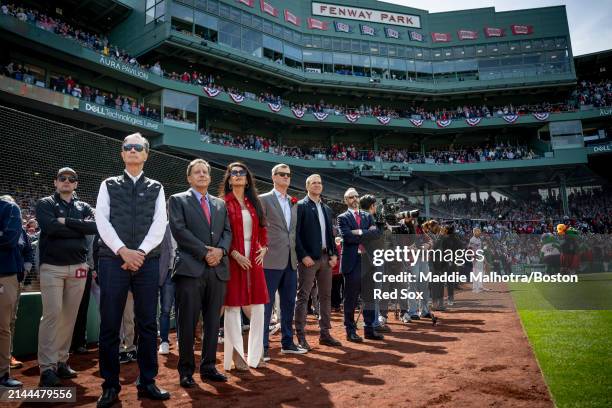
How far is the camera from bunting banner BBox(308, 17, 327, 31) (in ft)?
123

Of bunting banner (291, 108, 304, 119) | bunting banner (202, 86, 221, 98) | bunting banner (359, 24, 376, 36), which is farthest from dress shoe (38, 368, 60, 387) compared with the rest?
bunting banner (359, 24, 376, 36)

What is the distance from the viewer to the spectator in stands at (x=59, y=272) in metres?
4.02

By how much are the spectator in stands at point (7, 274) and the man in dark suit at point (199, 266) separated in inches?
61.2

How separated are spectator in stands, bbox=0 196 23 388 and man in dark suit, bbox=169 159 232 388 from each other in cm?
155

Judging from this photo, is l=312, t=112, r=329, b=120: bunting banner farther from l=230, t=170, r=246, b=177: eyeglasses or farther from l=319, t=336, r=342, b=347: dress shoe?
l=230, t=170, r=246, b=177: eyeglasses

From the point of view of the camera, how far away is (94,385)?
3893mm

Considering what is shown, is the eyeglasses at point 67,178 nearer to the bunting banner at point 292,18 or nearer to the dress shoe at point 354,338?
the dress shoe at point 354,338

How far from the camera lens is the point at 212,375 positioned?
3.81 m

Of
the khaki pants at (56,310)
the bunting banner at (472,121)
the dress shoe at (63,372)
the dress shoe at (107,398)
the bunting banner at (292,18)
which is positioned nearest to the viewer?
A: the dress shoe at (107,398)

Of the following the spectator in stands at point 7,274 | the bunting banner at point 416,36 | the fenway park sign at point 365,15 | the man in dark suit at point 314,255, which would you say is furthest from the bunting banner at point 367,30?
the spectator in stands at point 7,274

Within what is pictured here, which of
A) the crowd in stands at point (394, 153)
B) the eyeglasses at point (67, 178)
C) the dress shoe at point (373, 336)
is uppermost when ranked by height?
the crowd in stands at point (394, 153)

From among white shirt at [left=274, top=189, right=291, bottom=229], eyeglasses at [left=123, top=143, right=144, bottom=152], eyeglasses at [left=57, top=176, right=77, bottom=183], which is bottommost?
white shirt at [left=274, top=189, right=291, bottom=229]

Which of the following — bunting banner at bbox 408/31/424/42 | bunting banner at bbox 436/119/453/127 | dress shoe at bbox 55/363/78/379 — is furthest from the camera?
bunting banner at bbox 408/31/424/42

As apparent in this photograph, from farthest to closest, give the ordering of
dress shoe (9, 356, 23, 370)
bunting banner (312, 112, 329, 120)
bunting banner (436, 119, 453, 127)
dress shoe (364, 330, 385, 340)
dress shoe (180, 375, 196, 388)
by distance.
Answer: bunting banner (436, 119, 453, 127), bunting banner (312, 112, 329, 120), dress shoe (364, 330, 385, 340), dress shoe (9, 356, 23, 370), dress shoe (180, 375, 196, 388)
